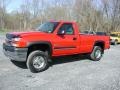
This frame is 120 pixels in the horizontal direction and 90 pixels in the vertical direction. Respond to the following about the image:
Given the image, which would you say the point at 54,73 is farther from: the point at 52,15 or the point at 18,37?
the point at 52,15

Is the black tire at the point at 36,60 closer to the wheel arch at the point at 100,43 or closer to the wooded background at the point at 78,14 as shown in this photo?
the wheel arch at the point at 100,43

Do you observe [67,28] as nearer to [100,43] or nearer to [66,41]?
[66,41]

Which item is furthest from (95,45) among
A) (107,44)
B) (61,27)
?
(61,27)

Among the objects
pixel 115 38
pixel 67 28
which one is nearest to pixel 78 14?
pixel 115 38

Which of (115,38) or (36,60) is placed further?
(115,38)

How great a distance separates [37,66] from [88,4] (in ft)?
125

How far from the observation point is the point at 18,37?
8.16 metres

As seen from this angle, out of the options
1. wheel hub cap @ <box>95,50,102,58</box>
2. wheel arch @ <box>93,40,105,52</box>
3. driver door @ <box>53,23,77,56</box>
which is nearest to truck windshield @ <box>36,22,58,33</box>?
driver door @ <box>53,23,77,56</box>

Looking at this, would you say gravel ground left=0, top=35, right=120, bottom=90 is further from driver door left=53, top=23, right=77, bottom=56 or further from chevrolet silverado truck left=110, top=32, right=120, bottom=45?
chevrolet silverado truck left=110, top=32, right=120, bottom=45

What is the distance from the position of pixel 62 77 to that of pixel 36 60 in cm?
132

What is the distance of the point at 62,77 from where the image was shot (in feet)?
26.1

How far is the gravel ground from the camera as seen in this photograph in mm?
6874

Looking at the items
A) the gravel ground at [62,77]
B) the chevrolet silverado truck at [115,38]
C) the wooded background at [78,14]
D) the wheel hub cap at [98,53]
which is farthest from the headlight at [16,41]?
the wooded background at [78,14]

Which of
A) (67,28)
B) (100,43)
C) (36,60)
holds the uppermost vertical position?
(67,28)
